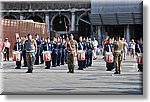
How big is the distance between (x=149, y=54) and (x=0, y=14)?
2699 mm

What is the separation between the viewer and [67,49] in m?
10.6

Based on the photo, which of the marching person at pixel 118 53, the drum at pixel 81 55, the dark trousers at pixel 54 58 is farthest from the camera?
the dark trousers at pixel 54 58

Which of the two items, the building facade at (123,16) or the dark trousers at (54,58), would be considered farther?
the dark trousers at (54,58)

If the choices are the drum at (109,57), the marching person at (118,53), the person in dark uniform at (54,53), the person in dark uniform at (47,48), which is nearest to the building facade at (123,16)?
the marching person at (118,53)

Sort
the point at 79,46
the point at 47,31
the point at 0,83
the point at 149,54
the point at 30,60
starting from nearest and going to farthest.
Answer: the point at 149,54
the point at 0,83
the point at 30,60
the point at 79,46
the point at 47,31

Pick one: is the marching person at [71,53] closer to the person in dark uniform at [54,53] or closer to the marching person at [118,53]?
the marching person at [118,53]

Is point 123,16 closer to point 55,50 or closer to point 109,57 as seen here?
point 109,57

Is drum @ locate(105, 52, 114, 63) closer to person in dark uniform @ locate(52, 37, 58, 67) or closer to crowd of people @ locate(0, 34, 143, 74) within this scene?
crowd of people @ locate(0, 34, 143, 74)

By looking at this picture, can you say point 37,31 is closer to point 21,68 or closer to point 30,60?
point 21,68

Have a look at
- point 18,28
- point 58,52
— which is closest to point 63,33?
point 58,52

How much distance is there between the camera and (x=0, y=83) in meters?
7.58

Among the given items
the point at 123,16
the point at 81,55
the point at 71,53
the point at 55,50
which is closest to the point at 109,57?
the point at 81,55

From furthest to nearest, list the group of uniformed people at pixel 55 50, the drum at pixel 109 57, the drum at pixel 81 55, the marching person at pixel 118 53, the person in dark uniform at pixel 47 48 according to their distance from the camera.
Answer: the person in dark uniform at pixel 47 48, the drum at pixel 81 55, the drum at pixel 109 57, the group of uniformed people at pixel 55 50, the marching person at pixel 118 53

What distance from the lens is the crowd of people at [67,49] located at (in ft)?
33.3
